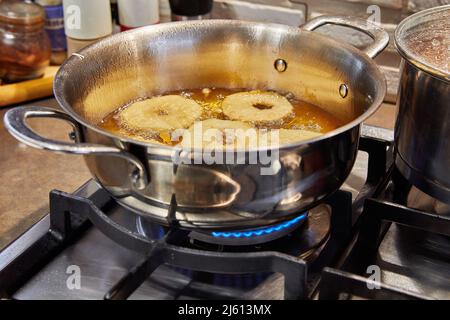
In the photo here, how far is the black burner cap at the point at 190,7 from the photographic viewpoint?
1398 mm

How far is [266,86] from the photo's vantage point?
3.78 ft

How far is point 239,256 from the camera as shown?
2.49 ft

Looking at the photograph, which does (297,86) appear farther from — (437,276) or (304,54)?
(437,276)

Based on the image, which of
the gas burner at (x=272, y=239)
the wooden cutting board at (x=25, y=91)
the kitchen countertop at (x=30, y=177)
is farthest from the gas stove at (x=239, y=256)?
the wooden cutting board at (x=25, y=91)

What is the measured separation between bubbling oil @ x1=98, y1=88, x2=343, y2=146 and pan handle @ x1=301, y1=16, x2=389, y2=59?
5.2 inches

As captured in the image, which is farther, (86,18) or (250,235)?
(86,18)

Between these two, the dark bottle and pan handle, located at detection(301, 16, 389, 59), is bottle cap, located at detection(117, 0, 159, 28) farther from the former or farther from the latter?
pan handle, located at detection(301, 16, 389, 59)

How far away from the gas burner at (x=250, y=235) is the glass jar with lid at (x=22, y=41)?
711 mm

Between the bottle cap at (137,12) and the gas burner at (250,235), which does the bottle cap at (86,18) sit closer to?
the bottle cap at (137,12)

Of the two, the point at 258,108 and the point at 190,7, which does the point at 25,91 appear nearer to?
the point at 190,7

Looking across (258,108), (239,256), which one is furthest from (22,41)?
(239,256)

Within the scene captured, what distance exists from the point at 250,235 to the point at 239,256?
0.11 metres

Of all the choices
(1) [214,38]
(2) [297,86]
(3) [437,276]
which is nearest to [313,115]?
(2) [297,86]
